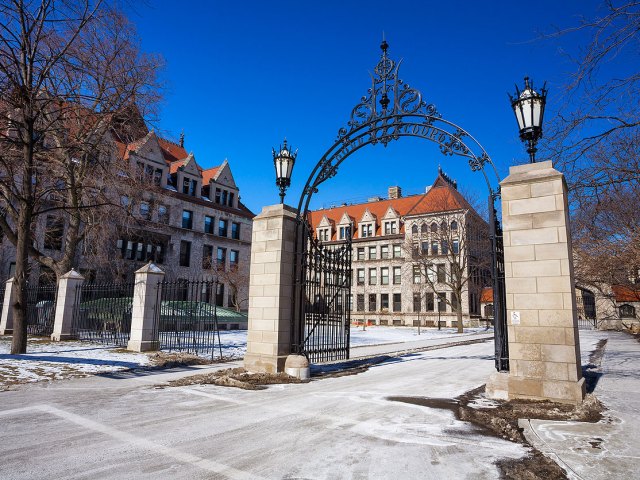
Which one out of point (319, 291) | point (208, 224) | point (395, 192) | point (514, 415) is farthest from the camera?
point (395, 192)

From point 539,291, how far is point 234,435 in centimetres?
558

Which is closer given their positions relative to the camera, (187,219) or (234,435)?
(234,435)

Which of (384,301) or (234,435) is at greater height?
(384,301)

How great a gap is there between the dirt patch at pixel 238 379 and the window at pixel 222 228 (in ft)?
119

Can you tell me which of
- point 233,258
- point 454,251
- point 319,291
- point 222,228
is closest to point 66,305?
point 319,291

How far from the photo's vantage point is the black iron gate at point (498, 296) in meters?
8.20

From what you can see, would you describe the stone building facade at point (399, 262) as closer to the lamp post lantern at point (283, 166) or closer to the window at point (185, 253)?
the window at point (185, 253)

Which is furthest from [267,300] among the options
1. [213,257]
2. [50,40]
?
[213,257]

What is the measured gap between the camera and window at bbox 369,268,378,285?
199 ft

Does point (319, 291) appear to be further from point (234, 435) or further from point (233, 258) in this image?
point (233, 258)

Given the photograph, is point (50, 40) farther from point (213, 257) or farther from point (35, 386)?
point (213, 257)

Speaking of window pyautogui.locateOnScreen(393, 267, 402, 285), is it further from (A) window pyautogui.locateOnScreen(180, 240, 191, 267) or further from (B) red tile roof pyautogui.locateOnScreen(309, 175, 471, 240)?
(A) window pyautogui.locateOnScreen(180, 240, 191, 267)

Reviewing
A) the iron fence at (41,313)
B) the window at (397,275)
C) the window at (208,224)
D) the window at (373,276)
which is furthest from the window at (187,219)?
the window at (397,275)

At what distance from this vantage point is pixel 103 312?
1898 cm
